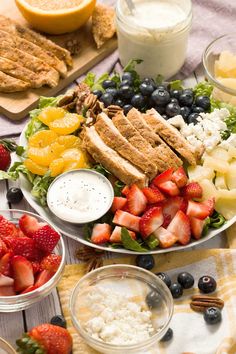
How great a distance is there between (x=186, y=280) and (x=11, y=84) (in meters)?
1.69

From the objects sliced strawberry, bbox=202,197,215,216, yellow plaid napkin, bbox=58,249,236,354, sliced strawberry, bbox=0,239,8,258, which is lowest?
yellow plaid napkin, bbox=58,249,236,354

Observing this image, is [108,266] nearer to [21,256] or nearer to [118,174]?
[21,256]

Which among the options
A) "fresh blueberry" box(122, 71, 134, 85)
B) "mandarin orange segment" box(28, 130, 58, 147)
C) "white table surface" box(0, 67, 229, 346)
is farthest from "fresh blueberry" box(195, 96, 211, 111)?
"white table surface" box(0, 67, 229, 346)

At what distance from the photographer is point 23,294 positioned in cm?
308

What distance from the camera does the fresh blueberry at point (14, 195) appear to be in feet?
12.3

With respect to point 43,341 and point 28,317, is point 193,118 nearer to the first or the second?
point 28,317

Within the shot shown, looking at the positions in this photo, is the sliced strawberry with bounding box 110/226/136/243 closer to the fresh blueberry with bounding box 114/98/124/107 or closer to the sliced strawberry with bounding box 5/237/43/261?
the sliced strawberry with bounding box 5/237/43/261

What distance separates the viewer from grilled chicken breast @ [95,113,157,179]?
12.1ft

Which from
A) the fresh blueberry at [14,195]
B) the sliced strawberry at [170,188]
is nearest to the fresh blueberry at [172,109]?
the sliced strawberry at [170,188]

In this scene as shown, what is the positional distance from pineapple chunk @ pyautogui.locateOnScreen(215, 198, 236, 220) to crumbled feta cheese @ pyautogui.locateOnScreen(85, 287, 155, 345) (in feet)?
2.34

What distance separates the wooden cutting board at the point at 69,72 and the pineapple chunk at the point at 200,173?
1.11 metres

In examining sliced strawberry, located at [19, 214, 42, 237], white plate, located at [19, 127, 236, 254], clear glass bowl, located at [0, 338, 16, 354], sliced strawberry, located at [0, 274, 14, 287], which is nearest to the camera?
clear glass bowl, located at [0, 338, 16, 354]

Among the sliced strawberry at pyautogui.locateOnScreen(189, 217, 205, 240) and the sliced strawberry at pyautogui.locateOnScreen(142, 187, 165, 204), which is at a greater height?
the sliced strawberry at pyautogui.locateOnScreen(142, 187, 165, 204)

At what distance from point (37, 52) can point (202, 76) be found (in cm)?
102
